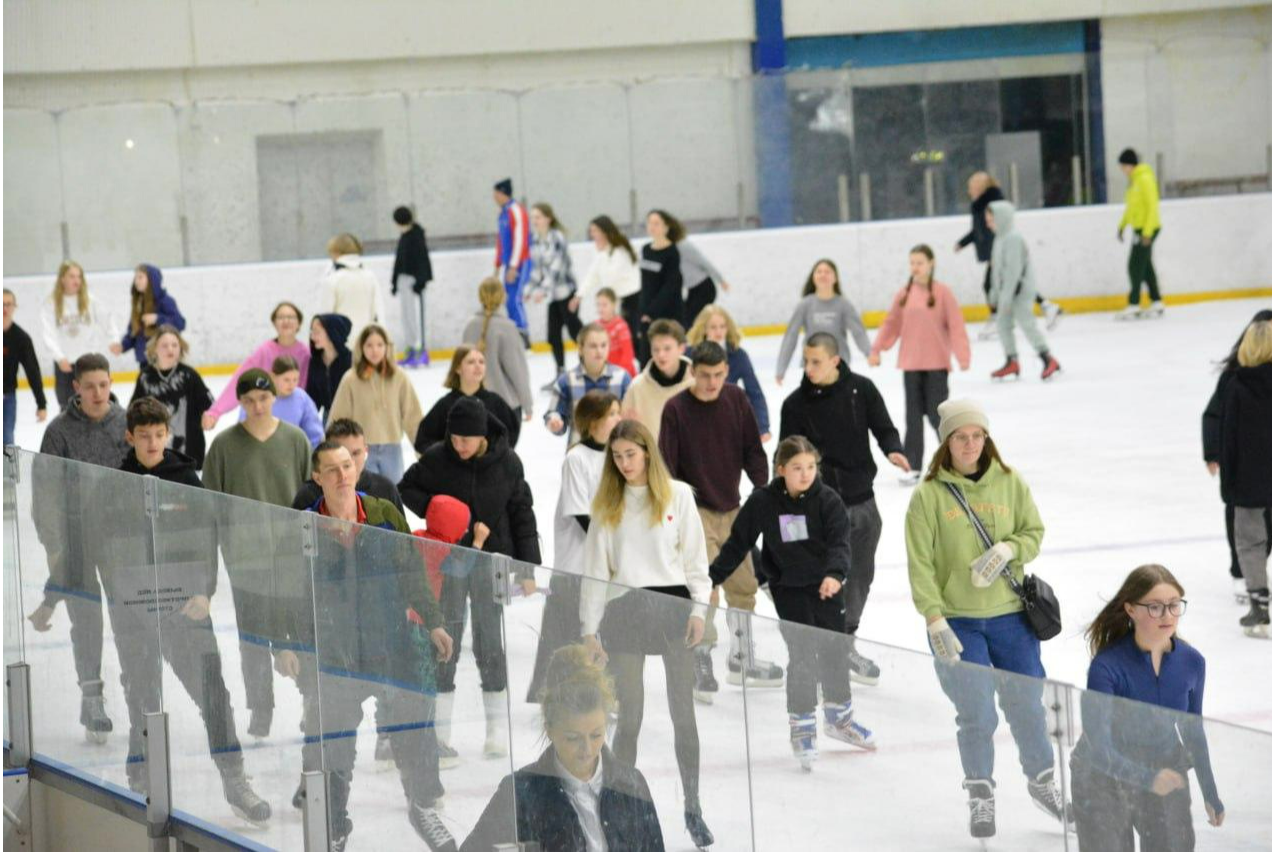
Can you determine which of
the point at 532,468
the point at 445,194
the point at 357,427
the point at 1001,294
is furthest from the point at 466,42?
the point at 357,427

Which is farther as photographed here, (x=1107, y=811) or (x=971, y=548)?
(x=971, y=548)

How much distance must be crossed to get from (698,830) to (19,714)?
340 cm

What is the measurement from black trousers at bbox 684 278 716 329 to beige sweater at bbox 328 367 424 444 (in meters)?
7.23

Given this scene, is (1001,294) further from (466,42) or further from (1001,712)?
(1001,712)

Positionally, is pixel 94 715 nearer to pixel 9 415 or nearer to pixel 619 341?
pixel 619 341

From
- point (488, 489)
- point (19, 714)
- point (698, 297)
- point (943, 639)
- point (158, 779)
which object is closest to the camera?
point (943, 639)

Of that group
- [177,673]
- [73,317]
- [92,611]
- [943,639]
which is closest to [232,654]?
[177,673]

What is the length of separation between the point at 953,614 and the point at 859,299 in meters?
16.3

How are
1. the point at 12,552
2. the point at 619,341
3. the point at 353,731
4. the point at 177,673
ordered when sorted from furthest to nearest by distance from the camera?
the point at 619,341, the point at 12,552, the point at 177,673, the point at 353,731

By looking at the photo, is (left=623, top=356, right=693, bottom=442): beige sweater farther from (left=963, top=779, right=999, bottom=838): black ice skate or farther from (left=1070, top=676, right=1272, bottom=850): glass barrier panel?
(left=1070, top=676, right=1272, bottom=850): glass barrier panel

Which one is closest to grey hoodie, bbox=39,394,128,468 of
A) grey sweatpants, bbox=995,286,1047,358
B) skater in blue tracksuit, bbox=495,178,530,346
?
grey sweatpants, bbox=995,286,1047,358

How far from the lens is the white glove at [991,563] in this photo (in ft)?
19.6

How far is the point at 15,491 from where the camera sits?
697 cm

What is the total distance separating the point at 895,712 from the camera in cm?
463
